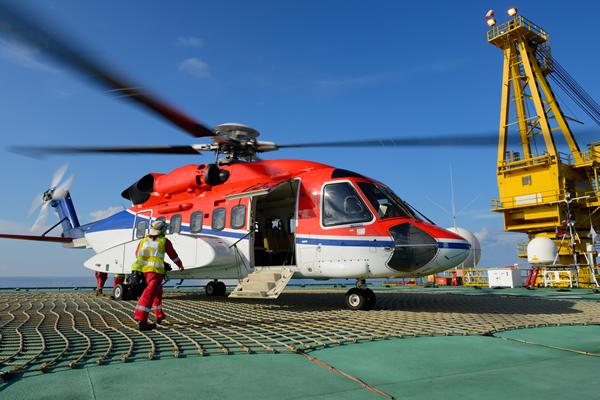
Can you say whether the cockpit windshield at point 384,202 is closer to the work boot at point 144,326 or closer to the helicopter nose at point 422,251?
the helicopter nose at point 422,251

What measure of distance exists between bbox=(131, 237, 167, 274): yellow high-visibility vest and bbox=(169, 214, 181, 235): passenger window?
5221mm

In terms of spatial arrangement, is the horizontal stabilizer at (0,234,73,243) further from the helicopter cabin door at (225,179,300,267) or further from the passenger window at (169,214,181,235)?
the helicopter cabin door at (225,179,300,267)

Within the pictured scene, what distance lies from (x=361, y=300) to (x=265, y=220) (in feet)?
13.9

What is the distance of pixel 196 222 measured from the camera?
10.3 metres

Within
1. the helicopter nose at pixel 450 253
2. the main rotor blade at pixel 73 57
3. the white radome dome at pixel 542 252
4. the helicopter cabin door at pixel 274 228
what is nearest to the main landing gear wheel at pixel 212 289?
the helicopter cabin door at pixel 274 228

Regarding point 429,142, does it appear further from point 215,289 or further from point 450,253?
point 215,289

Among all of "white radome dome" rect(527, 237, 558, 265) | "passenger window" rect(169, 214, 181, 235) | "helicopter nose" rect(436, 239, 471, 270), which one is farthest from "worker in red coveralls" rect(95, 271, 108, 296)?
"white radome dome" rect(527, 237, 558, 265)

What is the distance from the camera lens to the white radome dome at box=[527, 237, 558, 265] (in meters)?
19.2

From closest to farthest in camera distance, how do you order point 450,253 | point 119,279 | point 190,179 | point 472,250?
1. point 450,253
2. point 190,179
3. point 119,279
4. point 472,250

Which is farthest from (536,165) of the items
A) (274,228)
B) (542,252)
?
(274,228)

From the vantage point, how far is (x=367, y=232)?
7.70 m

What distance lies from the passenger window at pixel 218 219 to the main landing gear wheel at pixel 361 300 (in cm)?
374

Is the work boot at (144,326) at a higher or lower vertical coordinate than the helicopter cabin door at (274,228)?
lower

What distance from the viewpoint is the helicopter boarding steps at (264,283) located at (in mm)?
7879
